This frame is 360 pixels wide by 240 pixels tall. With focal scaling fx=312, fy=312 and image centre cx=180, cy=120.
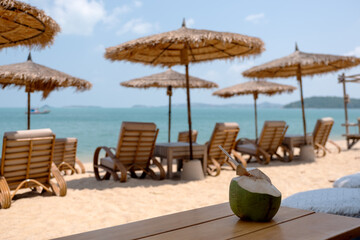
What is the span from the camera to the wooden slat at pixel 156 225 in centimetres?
114

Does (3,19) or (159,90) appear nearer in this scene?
(3,19)

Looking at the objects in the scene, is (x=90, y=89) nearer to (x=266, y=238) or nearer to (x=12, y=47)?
(x=12, y=47)

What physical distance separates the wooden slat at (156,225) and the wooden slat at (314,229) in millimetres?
256

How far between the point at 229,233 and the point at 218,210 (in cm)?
31

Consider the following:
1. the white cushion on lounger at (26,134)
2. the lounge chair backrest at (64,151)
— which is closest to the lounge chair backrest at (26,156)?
the white cushion on lounger at (26,134)

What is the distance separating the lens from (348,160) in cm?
712

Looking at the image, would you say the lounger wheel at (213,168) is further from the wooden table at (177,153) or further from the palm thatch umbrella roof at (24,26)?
the palm thatch umbrella roof at (24,26)

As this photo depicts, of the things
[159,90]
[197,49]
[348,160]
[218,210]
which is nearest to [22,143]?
[218,210]

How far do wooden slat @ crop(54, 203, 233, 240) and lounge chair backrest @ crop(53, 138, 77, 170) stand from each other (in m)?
4.74

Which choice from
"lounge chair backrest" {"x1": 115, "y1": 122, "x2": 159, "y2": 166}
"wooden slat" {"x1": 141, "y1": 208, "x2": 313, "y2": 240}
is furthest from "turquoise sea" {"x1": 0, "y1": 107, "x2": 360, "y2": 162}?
"wooden slat" {"x1": 141, "y1": 208, "x2": 313, "y2": 240}

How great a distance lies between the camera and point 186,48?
5.24 meters

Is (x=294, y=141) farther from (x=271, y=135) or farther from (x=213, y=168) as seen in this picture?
(x=213, y=168)

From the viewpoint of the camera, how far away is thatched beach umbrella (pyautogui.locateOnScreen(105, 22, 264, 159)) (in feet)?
15.1

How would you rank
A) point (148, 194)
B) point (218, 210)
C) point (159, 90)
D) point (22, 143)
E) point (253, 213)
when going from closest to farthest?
point (253, 213) < point (218, 210) < point (22, 143) < point (148, 194) < point (159, 90)
